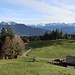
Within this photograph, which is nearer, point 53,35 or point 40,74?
point 40,74

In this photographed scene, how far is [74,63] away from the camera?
5872 cm

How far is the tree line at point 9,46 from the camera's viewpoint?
74.6 m

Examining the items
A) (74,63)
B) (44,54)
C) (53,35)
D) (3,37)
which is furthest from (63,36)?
(74,63)

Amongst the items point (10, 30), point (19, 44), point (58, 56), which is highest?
point (10, 30)

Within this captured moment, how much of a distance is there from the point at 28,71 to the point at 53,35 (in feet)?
407

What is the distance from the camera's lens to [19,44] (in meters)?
77.2

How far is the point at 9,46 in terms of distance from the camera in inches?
2943

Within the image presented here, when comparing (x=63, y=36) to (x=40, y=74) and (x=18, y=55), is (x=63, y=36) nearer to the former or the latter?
(x=18, y=55)

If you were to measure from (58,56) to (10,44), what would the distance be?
66.3 feet

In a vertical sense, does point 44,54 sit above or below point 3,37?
below

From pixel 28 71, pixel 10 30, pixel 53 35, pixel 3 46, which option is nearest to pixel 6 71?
pixel 28 71

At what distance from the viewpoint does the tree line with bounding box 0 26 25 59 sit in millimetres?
74562

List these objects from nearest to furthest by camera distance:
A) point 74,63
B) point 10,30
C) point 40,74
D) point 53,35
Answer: point 40,74, point 74,63, point 10,30, point 53,35

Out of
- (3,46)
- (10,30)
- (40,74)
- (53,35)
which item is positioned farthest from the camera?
(53,35)
